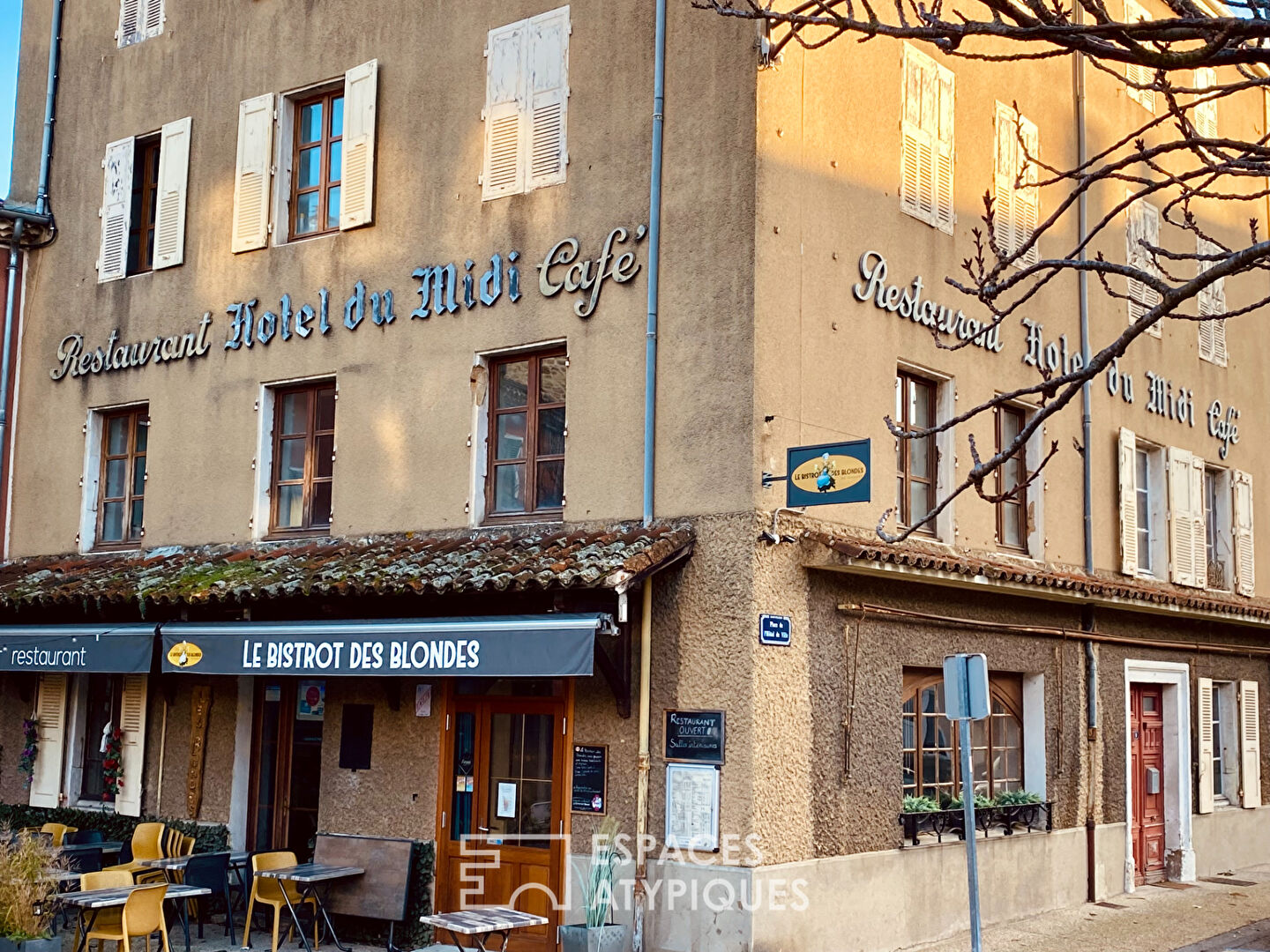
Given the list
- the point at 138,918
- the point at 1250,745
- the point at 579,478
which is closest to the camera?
the point at 138,918

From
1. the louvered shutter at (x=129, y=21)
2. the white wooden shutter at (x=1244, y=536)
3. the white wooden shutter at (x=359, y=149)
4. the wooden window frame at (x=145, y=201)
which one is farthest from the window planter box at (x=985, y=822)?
the louvered shutter at (x=129, y=21)

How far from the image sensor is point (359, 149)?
13398 mm

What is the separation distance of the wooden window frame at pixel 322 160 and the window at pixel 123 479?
2720mm

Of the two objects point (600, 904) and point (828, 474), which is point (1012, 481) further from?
point (600, 904)

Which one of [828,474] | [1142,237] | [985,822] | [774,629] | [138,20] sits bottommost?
[985,822]

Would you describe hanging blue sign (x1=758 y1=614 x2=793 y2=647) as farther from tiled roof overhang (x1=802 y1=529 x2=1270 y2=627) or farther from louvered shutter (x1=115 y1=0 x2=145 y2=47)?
louvered shutter (x1=115 y1=0 x2=145 y2=47)

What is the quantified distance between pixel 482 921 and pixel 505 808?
5.80ft

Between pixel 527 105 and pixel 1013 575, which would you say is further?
pixel 527 105

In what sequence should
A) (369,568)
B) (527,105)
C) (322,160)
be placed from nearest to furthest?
1. (369,568)
2. (527,105)
3. (322,160)

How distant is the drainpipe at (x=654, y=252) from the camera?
11164 millimetres

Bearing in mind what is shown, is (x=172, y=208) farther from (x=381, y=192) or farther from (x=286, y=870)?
(x=286, y=870)

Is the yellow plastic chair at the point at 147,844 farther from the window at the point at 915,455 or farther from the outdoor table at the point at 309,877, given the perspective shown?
the window at the point at 915,455

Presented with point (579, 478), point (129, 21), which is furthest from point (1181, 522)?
point (129, 21)

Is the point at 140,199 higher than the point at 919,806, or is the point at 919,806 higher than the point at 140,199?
the point at 140,199
